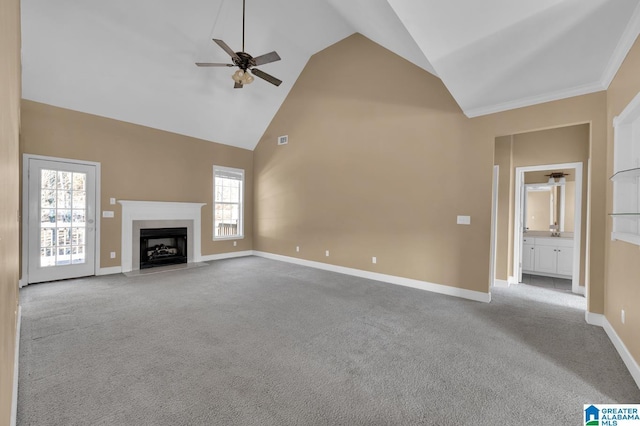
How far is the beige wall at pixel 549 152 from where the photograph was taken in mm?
4363

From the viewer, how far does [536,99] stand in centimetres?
353

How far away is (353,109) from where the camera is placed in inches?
216

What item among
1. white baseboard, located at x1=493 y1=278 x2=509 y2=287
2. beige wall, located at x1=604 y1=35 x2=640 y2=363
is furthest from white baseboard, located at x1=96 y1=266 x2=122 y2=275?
beige wall, located at x1=604 y1=35 x2=640 y2=363

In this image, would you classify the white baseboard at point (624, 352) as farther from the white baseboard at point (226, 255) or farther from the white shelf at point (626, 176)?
the white baseboard at point (226, 255)

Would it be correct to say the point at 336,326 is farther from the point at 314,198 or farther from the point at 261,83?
the point at 261,83

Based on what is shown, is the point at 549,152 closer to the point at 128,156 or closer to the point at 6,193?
the point at 6,193

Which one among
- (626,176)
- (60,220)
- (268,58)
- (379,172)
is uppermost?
(268,58)

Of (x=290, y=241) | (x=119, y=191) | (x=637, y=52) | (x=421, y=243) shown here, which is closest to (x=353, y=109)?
(x=421, y=243)

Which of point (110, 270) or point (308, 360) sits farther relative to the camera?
point (110, 270)

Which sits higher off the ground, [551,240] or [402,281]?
[551,240]

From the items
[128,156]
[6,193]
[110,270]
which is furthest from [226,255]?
[6,193]

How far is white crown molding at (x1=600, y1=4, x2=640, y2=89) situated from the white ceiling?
12 millimetres

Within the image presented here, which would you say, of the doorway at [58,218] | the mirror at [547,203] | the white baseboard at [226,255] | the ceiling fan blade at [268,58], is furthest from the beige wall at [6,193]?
the mirror at [547,203]

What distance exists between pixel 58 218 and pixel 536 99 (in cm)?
766
